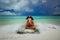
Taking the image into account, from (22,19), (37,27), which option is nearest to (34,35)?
(37,27)

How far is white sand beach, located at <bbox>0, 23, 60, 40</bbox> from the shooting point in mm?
1291

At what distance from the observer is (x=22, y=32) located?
1.29 metres

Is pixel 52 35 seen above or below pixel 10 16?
below

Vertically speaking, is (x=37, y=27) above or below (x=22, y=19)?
below

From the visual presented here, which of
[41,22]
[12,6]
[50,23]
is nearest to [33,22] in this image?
[41,22]

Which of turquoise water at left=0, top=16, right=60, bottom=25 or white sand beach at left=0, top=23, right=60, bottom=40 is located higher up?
turquoise water at left=0, top=16, right=60, bottom=25

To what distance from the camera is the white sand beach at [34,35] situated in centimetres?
129

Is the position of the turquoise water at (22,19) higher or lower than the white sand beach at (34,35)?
higher

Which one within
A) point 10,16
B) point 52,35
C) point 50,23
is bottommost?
point 52,35

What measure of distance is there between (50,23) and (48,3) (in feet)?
0.80

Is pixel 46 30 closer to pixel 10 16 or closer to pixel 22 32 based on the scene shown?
pixel 22 32

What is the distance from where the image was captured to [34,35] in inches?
51.0

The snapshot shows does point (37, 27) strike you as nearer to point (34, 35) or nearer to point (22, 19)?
point (34, 35)

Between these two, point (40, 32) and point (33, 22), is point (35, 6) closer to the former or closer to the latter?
point (33, 22)
